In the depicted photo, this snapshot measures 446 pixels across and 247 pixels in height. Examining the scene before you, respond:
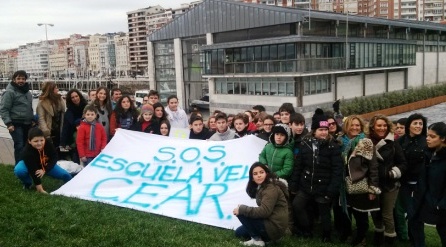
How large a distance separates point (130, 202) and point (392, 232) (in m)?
3.85

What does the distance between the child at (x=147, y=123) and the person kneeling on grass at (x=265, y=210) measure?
3680mm

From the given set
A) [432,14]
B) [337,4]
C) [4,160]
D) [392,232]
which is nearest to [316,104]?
[4,160]

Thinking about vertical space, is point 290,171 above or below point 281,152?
below

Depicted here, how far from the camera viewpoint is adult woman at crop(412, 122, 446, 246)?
511 cm

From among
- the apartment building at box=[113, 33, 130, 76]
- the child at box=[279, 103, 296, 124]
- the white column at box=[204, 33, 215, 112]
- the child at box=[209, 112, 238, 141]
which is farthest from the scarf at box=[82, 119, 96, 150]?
the apartment building at box=[113, 33, 130, 76]

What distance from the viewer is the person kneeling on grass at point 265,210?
17.3 feet

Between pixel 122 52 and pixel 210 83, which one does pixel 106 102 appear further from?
pixel 122 52

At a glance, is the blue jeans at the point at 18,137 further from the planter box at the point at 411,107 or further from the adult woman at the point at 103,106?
the planter box at the point at 411,107

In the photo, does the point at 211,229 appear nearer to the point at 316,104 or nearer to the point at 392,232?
the point at 392,232

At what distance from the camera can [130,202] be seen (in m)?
6.95

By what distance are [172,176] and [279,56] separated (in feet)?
94.6

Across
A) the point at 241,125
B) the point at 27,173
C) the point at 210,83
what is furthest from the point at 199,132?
the point at 210,83

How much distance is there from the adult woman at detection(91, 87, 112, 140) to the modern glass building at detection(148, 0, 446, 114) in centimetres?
2587

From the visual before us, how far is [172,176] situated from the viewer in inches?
292
